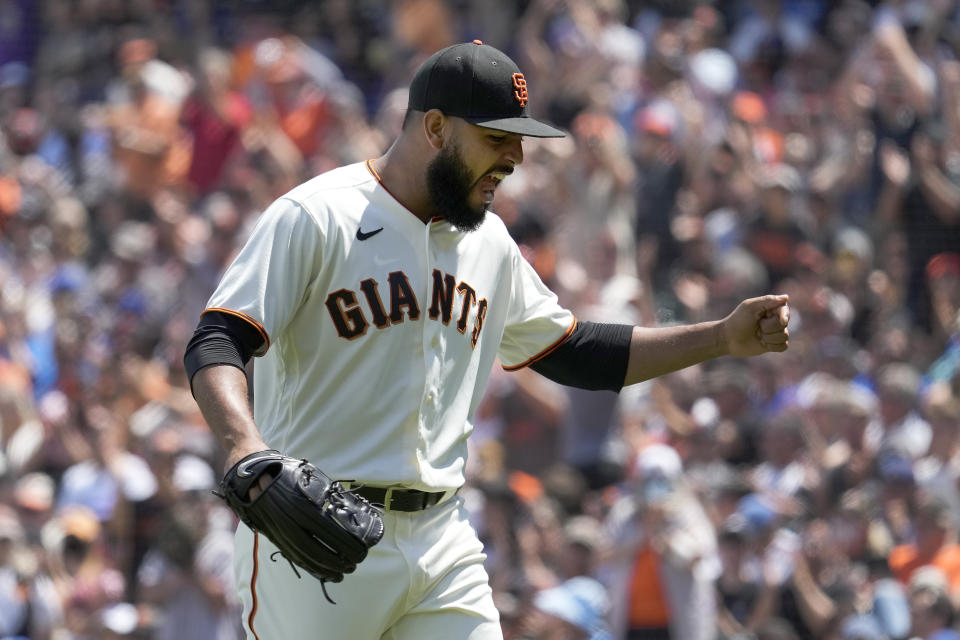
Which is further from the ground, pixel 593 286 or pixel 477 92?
pixel 477 92

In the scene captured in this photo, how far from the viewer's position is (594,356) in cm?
396

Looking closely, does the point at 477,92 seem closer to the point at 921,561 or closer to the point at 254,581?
the point at 254,581

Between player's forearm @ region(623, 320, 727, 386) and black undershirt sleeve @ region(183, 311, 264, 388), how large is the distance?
43.5 inches

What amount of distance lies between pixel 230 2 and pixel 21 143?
194 cm

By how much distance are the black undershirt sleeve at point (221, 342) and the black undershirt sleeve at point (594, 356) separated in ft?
3.23

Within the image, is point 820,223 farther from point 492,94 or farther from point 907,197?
point 492,94

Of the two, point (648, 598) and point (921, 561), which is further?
point (648, 598)

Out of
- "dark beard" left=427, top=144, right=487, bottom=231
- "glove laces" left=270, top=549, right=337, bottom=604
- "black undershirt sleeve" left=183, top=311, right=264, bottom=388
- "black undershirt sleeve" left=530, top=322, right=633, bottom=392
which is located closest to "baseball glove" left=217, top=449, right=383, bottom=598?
"glove laces" left=270, top=549, right=337, bottom=604

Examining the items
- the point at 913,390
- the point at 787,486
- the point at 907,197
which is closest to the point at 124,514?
the point at 787,486

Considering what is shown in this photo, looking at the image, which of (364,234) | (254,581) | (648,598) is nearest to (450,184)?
(364,234)

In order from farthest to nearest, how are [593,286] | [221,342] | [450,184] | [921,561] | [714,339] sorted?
[593,286] < [921,561] < [714,339] < [450,184] < [221,342]

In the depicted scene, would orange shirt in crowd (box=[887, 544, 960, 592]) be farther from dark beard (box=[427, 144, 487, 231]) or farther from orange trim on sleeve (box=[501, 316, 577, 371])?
dark beard (box=[427, 144, 487, 231])

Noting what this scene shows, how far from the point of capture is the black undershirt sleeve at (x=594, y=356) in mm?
3949

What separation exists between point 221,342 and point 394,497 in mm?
572
